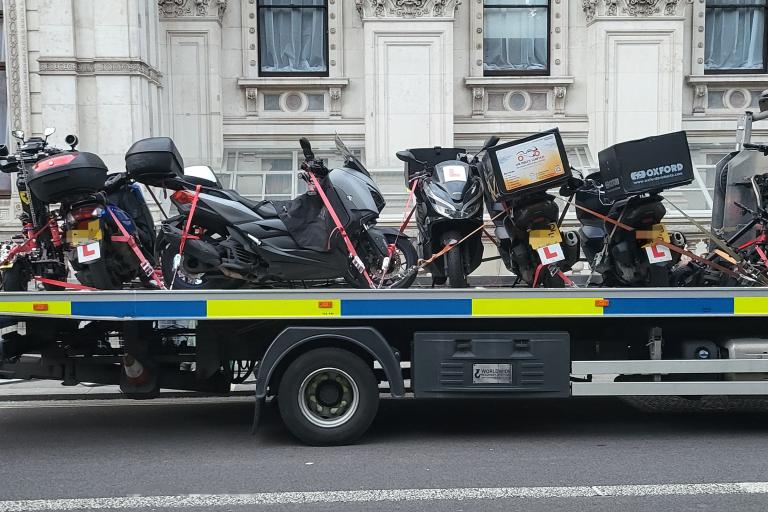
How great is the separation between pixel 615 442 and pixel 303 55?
10.9 metres

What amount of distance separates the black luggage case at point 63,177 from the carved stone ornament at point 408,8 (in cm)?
883

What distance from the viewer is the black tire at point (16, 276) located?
7352 millimetres

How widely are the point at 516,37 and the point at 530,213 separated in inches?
367

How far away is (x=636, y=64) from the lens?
1539cm

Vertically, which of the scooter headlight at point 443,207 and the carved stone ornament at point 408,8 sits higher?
the carved stone ornament at point 408,8

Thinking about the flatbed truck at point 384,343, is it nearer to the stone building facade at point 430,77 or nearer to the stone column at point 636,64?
the stone building facade at point 430,77

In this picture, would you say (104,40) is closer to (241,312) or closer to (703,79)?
(241,312)

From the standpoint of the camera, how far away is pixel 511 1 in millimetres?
16000

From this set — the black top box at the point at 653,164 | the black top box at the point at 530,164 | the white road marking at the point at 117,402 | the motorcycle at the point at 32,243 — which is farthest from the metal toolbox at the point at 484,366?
the motorcycle at the point at 32,243

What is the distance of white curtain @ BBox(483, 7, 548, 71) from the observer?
1602cm

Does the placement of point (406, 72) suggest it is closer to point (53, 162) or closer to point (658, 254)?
point (658, 254)

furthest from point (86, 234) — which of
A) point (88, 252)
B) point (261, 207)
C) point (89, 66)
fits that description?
point (89, 66)

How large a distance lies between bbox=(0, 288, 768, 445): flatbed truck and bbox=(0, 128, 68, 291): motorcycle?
20.3 inches

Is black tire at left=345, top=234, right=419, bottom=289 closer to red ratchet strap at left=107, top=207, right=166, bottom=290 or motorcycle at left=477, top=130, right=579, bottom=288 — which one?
motorcycle at left=477, top=130, right=579, bottom=288
